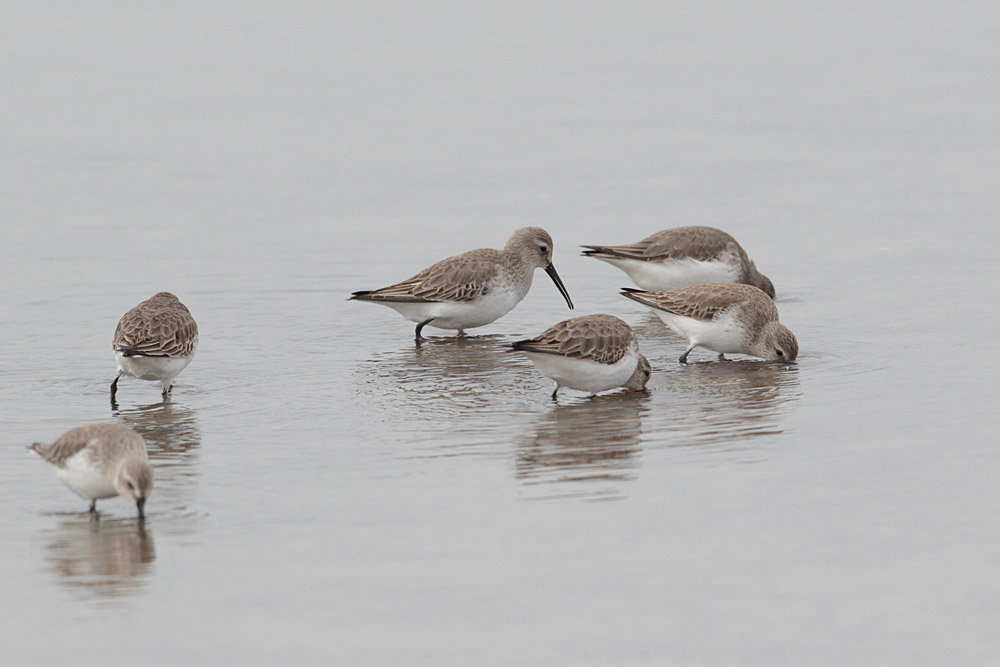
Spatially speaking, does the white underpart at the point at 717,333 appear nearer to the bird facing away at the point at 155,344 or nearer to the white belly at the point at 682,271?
the white belly at the point at 682,271

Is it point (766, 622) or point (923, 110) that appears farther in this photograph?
point (923, 110)

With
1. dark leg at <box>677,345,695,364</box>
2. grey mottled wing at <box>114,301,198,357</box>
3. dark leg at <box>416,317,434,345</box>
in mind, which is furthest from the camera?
dark leg at <box>416,317,434,345</box>

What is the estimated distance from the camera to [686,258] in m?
17.1

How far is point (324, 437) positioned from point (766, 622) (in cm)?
469

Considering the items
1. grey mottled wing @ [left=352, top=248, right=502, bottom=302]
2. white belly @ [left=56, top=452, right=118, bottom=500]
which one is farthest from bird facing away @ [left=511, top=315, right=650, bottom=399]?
white belly @ [left=56, top=452, right=118, bottom=500]

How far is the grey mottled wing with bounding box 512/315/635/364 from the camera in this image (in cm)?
1245

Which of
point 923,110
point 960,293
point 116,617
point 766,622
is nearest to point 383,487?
point 116,617

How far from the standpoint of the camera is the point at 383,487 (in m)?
10.1

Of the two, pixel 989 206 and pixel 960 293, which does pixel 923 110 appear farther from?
pixel 960 293

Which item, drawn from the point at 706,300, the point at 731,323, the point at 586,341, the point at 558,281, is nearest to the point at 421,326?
the point at 558,281

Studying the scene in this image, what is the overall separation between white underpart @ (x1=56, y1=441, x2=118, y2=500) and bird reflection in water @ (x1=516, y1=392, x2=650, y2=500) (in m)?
2.74

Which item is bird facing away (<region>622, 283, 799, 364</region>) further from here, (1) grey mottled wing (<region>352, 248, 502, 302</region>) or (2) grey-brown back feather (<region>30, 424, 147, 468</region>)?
(2) grey-brown back feather (<region>30, 424, 147, 468</region>)

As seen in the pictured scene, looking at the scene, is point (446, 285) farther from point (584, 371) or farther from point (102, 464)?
point (102, 464)

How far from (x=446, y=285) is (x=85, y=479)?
6623mm
